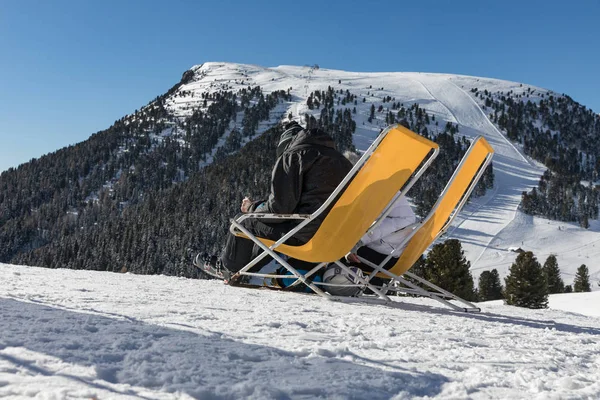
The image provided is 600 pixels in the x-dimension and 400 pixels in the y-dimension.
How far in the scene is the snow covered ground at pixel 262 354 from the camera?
1207 millimetres

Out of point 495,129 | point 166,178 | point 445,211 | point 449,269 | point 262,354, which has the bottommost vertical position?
point 449,269

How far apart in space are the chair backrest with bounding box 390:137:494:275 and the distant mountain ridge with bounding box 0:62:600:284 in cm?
7688

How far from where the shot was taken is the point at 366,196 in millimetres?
3332

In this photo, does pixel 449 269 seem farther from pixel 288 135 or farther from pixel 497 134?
pixel 497 134

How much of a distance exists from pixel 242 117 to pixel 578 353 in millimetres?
150262

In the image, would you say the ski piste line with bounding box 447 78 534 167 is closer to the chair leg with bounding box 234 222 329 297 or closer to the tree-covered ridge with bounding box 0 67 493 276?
the tree-covered ridge with bounding box 0 67 493 276

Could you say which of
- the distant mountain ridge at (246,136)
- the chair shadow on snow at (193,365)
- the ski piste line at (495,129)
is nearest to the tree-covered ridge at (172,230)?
the distant mountain ridge at (246,136)

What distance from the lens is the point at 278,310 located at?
266 centimetres

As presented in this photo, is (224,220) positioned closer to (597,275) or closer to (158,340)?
(597,275)

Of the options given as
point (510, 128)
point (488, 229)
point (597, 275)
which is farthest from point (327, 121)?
point (597, 275)

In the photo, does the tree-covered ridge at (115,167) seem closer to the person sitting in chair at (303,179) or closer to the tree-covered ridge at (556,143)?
the tree-covered ridge at (556,143)

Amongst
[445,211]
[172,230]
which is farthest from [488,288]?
[172,230]

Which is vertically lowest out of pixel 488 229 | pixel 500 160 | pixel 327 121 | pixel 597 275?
pixel 597 275

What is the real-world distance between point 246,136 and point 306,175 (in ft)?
453
